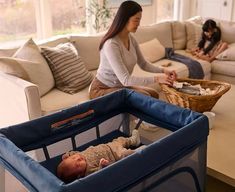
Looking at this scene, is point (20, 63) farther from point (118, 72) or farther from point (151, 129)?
point (151, 129)

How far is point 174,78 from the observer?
6.74 feet

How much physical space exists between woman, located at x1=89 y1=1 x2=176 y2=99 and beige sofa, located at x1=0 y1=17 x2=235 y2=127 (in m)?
0.23

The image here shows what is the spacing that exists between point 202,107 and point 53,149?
0.98 m

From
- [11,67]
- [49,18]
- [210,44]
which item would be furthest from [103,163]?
[210,44]

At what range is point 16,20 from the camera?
337 centimetres

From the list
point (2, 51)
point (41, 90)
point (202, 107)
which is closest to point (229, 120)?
point (202, 107)

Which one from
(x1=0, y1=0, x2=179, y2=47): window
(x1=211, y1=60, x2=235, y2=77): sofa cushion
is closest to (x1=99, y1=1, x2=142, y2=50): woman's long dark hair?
(x1=0, y1=0, x2=179, y2=47): window

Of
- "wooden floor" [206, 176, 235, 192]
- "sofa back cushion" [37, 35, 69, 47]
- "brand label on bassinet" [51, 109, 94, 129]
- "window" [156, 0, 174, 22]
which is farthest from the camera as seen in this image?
"window" [156, 0, 174, 22]

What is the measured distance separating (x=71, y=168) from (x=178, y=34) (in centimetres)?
298

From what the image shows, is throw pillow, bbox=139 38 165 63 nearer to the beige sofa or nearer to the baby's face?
the beige sofa

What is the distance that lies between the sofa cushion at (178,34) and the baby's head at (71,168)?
289 cm

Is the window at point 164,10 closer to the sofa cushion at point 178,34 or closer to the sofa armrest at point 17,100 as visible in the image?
the sofa cushion at point 178,34

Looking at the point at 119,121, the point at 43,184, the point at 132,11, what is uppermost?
the point at 132,11

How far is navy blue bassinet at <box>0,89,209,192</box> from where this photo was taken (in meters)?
0.92
